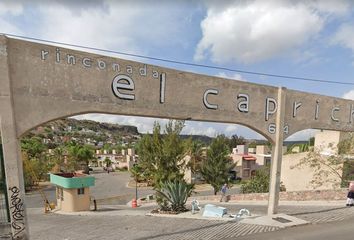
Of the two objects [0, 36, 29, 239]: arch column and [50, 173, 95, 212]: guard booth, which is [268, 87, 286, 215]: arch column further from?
[50, 173, 95, 212]: guard booth

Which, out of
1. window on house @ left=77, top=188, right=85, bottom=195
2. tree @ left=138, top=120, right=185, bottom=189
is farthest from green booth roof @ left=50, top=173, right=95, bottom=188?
tree @ left=138, top=120, right=185, bottom=189

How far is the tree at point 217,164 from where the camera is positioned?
3406cm

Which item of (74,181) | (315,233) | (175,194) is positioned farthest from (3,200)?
(74,181)

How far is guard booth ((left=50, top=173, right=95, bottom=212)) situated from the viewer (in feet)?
69.2

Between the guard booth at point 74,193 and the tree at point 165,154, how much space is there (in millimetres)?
4659

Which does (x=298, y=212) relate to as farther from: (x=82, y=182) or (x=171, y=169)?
(x=82, y=182)

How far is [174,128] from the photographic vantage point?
23.2 meters

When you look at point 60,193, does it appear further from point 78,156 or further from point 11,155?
point 78,156

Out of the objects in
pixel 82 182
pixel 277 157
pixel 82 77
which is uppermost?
pixel 82 77

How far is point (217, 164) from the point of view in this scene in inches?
1341

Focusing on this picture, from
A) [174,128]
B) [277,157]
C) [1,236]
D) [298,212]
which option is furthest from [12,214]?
[174,128]

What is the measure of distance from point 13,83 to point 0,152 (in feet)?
5.90

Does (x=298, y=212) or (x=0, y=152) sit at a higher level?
(x=0, y=152)

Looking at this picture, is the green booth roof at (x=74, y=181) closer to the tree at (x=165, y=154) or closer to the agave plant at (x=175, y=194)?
the tree at (x=165, y=154)
